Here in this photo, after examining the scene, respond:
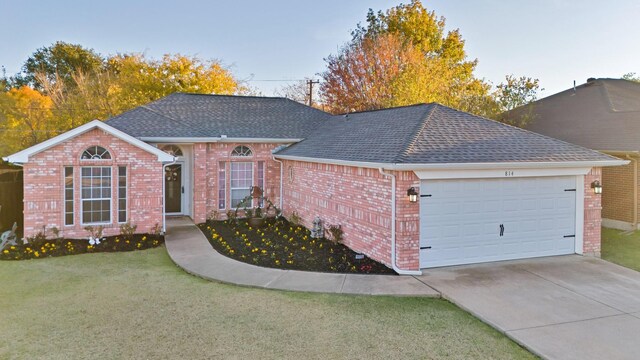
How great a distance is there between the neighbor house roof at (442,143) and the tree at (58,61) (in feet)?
113

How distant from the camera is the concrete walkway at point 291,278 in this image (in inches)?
291

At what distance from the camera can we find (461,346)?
5.29 metres

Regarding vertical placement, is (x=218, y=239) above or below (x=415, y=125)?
below

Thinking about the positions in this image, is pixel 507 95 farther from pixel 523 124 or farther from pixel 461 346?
pixel 461 346

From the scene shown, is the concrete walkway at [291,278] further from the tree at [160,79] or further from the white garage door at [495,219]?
the tree at [160,79]

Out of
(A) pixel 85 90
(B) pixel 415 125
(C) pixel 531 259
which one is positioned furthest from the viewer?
(A) pixel 85 90

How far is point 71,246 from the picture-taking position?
10.5 metres

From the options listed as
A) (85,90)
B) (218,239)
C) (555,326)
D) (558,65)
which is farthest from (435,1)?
(555,326)

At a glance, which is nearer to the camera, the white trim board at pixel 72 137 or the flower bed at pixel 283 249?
Answer: the flower bed at pixel 283 249

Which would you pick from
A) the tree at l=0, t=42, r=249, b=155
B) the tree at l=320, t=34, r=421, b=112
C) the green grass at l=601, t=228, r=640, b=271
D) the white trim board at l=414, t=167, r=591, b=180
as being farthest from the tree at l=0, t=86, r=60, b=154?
the green grass at l=601, t=228, r=640, b=271

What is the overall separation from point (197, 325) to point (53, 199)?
751 centimetres

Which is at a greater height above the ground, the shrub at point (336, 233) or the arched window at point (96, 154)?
the arched window at point (96, 154)

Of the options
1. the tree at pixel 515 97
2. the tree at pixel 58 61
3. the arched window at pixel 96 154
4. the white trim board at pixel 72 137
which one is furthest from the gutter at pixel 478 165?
the tree at pixel 58 61

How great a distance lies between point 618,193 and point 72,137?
55.7ft
